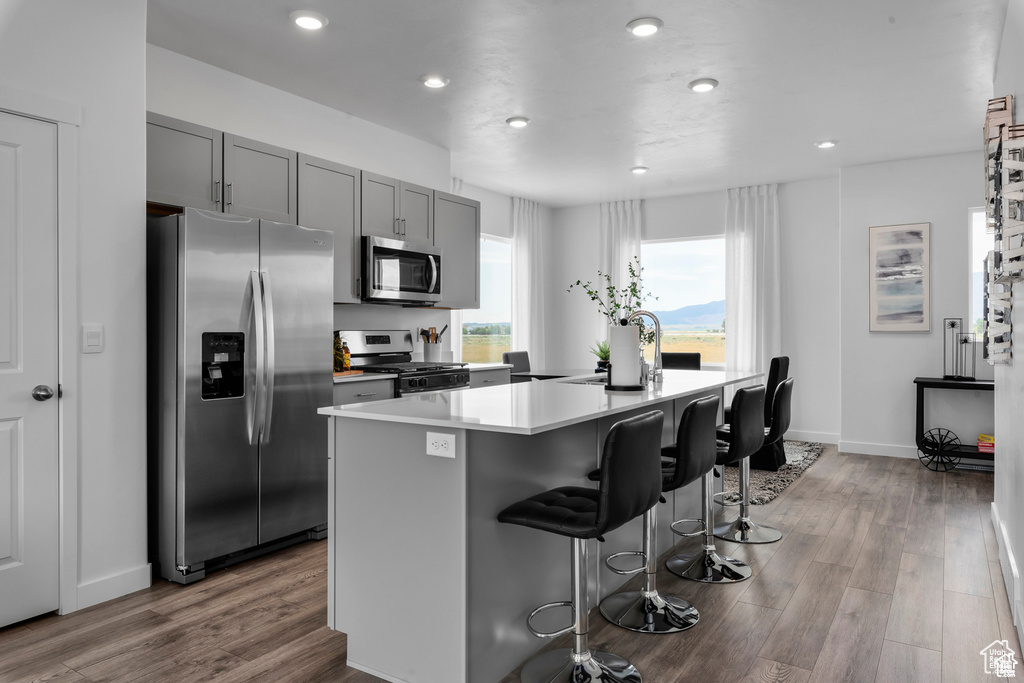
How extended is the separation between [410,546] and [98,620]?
1488 mm

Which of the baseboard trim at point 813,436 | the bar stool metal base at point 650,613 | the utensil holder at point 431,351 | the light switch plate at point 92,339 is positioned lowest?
the bar stool metal base at point 650,613

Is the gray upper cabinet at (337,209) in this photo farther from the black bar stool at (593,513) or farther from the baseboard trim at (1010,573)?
the baseboard trim at (1010,573)

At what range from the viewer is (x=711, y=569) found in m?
3.18

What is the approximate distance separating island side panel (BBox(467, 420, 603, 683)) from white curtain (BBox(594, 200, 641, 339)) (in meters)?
5.46

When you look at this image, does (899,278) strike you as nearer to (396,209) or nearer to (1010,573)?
(1010,573)

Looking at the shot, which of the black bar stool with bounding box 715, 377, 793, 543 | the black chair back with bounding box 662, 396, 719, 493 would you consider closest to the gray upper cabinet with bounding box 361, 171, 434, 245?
the black bar stool with bounding box 715, 377, 793, 543

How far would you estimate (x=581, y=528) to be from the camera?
78.2 inches

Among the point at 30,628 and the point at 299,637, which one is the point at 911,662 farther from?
the point at 30,628

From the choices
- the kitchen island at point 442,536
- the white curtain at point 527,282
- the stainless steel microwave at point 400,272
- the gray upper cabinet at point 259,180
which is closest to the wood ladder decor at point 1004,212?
the kitchen island at point 442,536

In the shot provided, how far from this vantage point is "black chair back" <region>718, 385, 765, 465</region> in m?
3.01

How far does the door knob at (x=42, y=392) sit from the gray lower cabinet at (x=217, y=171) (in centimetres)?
110

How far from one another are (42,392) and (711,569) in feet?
10.0

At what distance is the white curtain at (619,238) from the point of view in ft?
25.8

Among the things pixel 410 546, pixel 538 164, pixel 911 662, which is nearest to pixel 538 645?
pixel 410 546
